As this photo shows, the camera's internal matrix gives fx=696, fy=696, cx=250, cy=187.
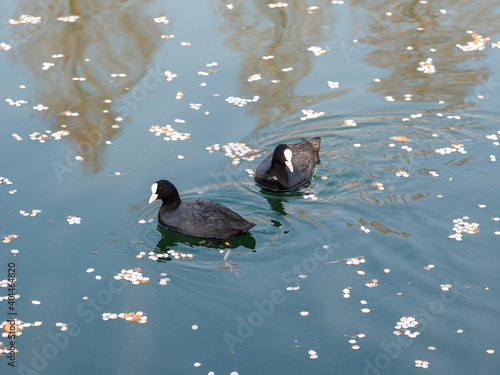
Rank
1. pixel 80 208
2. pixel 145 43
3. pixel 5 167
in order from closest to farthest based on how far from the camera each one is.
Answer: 1. pixel 80 208
2. pixel 5 167
3. pixel 145 43

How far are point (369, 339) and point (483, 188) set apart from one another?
4.12m

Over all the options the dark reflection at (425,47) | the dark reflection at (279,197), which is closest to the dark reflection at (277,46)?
the dark reflection at (425,47)

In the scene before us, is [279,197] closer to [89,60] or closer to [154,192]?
[154,192]

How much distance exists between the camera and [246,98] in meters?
13.9

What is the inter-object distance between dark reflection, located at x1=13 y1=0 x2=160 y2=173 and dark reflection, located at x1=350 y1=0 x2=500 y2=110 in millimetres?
4903

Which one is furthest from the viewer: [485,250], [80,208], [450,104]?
[450,104]

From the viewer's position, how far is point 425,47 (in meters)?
15.7

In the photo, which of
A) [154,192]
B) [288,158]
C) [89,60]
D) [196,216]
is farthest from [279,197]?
[89,60]

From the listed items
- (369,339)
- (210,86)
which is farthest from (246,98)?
(369,339)

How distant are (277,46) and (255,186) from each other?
546 centimetres

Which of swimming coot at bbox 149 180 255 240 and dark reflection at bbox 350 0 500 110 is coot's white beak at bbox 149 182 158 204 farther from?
dark reflection at bbox 350 0 500 110

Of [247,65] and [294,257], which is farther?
[247,65]

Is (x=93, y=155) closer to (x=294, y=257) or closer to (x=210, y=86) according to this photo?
(x=210, y=86)

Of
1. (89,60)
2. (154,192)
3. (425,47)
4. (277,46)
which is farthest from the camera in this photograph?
(277,46)
